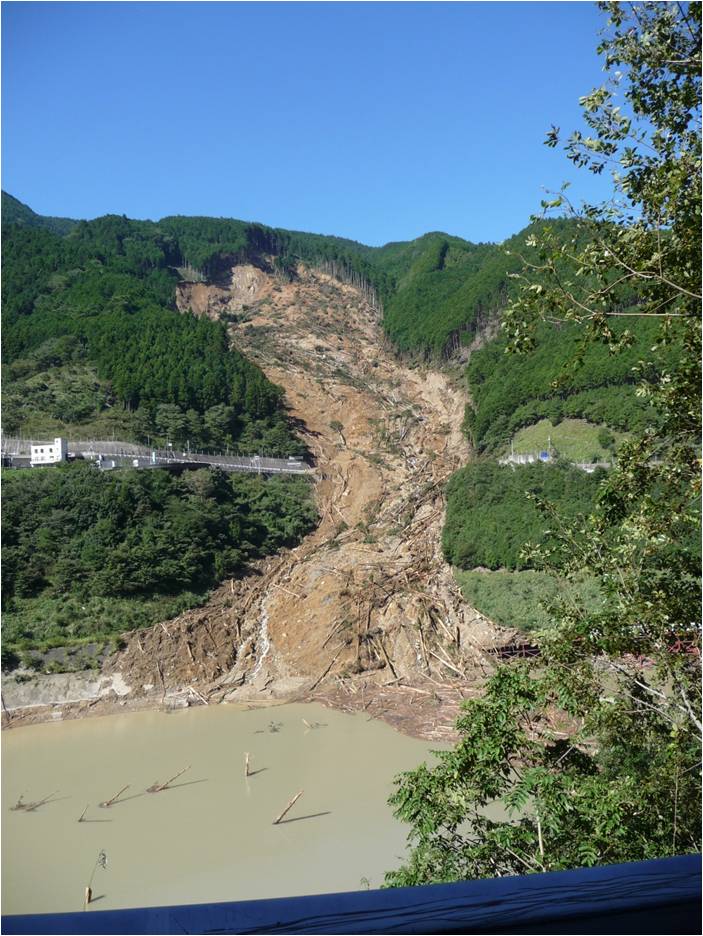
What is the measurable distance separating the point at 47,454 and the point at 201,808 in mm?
11728

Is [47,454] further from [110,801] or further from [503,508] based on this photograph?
[110,801]

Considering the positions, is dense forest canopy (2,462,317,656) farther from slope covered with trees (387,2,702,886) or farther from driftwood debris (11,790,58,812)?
slope covered with trees (387,2,702,886)

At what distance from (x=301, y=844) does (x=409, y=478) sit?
15608mm

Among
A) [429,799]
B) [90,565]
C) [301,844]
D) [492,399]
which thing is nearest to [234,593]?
[90,565]

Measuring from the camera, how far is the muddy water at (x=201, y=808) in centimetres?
715

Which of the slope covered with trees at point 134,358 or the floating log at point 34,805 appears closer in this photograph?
the floating log at point 34,805

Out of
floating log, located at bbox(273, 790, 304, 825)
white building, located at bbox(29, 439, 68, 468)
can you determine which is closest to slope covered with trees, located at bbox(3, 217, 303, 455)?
white building, located at bbox(29, 439, 68, 468)

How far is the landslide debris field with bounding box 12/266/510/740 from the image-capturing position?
13.1 meters

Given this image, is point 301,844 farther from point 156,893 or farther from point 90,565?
point 90,565

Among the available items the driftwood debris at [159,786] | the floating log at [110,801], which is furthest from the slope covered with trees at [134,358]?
the floating log at [110,801]

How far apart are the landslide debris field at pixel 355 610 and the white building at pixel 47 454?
5.33 m

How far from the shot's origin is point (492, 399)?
24453 mm

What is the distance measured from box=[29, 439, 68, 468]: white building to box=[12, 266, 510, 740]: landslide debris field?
533 cm

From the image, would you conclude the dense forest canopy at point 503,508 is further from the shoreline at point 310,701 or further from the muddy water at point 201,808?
the muddy water at point 201,808
